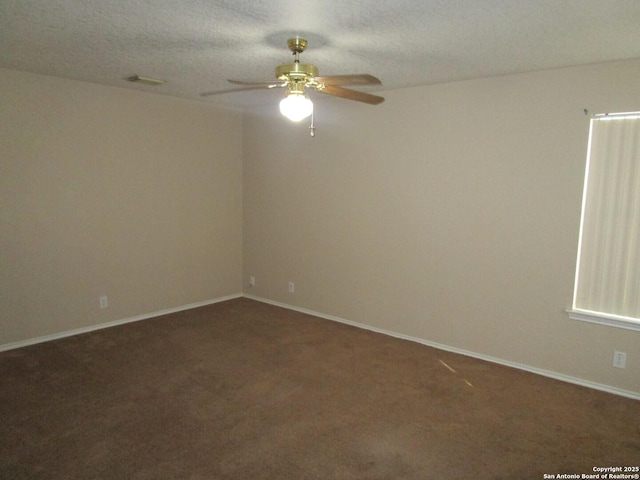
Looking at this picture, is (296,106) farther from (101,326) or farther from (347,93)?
(101,326)

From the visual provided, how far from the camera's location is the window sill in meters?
3.10

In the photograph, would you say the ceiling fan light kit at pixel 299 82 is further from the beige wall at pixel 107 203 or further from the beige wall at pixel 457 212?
the beige wall at pixel 107 203

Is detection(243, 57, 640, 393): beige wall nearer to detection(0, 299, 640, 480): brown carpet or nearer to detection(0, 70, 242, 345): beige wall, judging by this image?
detection(0, 299, 640, 480): brown carpet

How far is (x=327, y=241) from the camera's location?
190 inches

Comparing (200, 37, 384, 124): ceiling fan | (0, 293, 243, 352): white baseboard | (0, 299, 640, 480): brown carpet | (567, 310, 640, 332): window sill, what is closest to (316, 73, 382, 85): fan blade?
(200, 37, 384, 124): ceiling fan

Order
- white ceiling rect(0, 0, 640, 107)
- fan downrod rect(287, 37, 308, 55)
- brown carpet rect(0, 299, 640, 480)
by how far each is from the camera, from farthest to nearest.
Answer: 1. fan downrod rect(287, 37, 308, 55)
2. brown carpet rect(0, 299, 640, 480)
3. white ceiling rect(0, 0, 640, 107)

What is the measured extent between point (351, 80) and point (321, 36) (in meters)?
0.50

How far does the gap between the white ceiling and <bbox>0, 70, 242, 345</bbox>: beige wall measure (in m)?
0.57

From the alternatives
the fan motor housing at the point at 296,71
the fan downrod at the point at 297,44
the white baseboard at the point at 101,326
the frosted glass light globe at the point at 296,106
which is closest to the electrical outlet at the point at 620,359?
the frosted glass light globe at the point at 296,106

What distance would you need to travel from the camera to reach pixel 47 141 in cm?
390

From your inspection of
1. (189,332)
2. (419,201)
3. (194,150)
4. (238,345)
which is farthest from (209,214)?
(419,201)

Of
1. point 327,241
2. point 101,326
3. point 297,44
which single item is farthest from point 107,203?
point 297,44

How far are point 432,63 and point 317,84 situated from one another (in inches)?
45.5

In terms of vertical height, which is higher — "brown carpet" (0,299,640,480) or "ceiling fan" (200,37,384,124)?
"ceiling fan" (200,37,384,124)
